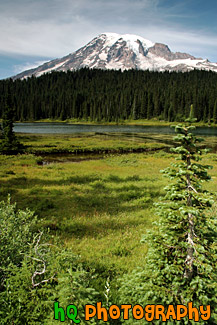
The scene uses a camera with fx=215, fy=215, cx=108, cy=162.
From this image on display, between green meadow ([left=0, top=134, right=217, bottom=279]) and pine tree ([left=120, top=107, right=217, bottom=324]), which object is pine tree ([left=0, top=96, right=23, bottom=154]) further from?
pine tree ([left=120, top=107, right=217, bottom=324])

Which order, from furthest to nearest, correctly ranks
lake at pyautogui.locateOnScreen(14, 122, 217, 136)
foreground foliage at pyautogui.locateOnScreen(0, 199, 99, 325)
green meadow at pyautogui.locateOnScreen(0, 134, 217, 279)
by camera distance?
A: lake at pyautogui.locateOnScreen(14, 122, 217, 136)
green meadow at pyautogui.locateOnScreen(0, 134, 217, 279)
foreground foliage at pyautogui.locateOnScreen(0, 199, 99, 325)

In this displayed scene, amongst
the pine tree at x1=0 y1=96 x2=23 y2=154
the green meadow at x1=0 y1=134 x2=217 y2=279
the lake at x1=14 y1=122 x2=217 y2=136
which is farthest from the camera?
the lake at x1=14 y1=122 x2=217 y2=136

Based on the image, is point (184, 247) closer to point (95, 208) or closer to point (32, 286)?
point (32, 286)

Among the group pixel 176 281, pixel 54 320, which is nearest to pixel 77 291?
pixel 54 320

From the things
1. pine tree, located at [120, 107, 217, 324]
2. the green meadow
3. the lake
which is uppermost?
the lake

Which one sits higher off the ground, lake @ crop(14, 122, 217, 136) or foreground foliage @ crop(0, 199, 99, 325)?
lake @ crop(14, 122, 217, 136)

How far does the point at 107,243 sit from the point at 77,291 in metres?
5.49

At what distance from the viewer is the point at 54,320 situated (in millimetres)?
3789

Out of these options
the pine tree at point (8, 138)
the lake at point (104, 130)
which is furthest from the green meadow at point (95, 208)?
the lake at point (104, 130)

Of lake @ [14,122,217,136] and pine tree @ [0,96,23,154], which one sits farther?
lake @ [14,122,217,136]

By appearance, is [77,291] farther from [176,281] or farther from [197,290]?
[197,290]

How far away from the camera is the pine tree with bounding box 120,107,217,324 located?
3809 mm

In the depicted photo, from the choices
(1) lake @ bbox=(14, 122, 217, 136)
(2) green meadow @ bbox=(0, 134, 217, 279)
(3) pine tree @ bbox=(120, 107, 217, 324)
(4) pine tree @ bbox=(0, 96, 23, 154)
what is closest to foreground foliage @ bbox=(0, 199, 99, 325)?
(2) green meadow @ bbox=(0, 134, 217, 279)

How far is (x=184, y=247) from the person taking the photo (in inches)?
165
